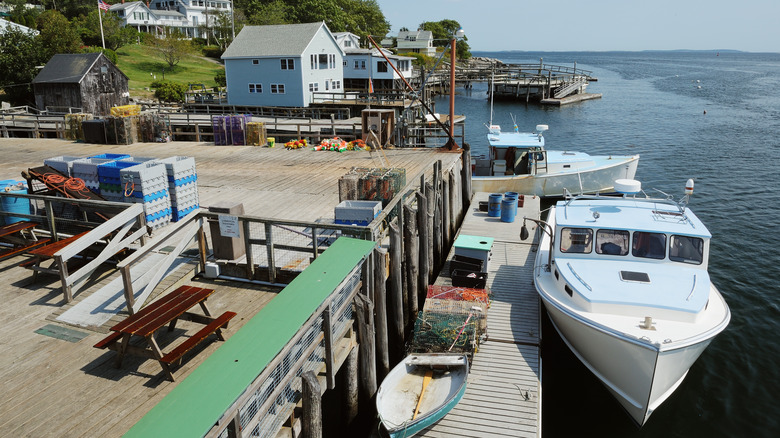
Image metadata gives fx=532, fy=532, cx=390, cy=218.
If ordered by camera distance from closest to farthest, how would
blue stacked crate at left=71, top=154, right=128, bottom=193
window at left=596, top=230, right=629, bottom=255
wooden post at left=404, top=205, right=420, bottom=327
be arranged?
window at left=596, top=230, right=629, bottom=255 < wooden post at left=404, top=205, right=420, bottom=327 < blue stacked crate at left=71, top=154, right=128, bottom=193

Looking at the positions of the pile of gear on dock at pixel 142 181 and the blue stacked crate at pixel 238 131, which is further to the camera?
the blue stacked crate at pixel 238 131

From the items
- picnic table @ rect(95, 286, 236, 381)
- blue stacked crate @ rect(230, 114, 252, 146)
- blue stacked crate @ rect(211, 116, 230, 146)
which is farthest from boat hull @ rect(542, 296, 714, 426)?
blue stacked crate @ rect(211, 116, 230, 146)

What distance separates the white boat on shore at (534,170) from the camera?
77.3 feet

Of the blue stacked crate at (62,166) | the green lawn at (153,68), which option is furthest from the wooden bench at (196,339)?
the green lawn at (153,68)

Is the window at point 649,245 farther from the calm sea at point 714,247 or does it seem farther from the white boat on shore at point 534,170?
the white boat on shore at point 534,170

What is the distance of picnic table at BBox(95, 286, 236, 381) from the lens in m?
7.03

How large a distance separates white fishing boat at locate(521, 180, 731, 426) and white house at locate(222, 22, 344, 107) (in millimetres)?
34612

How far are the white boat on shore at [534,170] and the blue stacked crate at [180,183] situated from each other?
13696 mm

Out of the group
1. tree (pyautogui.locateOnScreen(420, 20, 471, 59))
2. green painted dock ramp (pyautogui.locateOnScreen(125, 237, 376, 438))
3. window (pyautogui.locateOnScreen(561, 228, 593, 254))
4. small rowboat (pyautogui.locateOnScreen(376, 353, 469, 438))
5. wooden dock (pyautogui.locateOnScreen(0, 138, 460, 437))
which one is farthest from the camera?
tree (pyautogui.locateOnScreen(420, 20, 471, 59))

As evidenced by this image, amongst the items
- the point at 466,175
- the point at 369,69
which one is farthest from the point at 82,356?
the point at 369,69

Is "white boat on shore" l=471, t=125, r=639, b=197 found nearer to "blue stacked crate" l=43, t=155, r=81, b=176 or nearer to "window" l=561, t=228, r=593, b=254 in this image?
"window" l=561, t=228, r=593, b=254

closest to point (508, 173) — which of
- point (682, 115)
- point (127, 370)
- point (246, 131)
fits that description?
point (246, 131)

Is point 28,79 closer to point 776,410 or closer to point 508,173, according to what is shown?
point 508,173

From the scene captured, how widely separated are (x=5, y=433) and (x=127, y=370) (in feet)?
4.96
